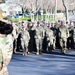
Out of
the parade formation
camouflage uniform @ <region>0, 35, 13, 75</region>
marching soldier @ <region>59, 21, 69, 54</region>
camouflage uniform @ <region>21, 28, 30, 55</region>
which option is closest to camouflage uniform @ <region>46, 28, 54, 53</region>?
the parade formation

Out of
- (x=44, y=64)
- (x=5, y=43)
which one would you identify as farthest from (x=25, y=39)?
(x=5, y=43)

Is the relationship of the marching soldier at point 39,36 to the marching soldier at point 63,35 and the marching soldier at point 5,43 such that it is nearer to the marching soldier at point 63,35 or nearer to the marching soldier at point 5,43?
the marching soldier at point 63,35

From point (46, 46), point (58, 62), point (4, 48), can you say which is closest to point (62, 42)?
point (46, 46)

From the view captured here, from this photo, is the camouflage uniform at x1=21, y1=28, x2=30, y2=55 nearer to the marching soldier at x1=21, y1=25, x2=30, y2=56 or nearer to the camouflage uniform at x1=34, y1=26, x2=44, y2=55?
the marching soldier at x1=21, y1=25, x2=30, y2=56

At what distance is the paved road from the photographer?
38.4ft

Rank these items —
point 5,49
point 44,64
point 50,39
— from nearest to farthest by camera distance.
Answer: point 5,49 < point 44,64 < point 50,39

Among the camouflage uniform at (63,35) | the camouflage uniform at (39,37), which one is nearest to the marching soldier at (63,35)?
the camouflage uniform at (63,35)

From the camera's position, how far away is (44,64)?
13.4m

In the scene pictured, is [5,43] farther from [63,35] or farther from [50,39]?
[50,39]

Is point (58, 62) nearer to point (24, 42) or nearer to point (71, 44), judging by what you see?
point (24, 42)

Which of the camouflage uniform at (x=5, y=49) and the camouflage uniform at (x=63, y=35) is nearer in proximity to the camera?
the camouflage uniform at (x=5, y=49)

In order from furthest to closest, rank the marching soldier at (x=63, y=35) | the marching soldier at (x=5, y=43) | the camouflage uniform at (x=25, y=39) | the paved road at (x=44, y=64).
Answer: the marching soldier at (x=63, y=35) < the camouflage uniform at (x=25, y=39) < the paved road at (x=44, y=64) < the marching soldier at (x=5, y=43)

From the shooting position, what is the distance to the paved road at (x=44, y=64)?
11719 millimetres

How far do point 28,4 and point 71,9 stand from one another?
1750 cm
